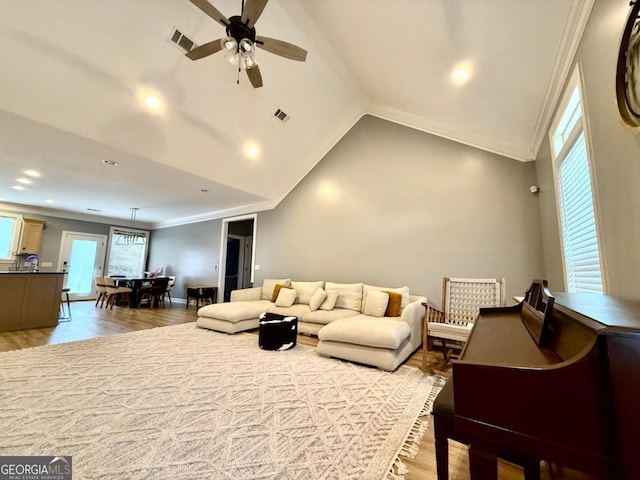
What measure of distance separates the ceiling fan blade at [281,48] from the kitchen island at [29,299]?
17.2 ft

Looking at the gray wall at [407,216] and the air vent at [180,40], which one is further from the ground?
the air vent at [180,40]

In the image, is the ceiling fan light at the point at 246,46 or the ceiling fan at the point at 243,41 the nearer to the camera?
the ceiling fan at the point at 243,41

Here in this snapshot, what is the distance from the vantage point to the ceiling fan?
6.82 ft

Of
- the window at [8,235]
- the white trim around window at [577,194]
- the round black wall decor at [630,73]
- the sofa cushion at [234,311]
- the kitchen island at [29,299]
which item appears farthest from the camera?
the window at [8,235]

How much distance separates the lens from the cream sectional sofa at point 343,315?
2770mm

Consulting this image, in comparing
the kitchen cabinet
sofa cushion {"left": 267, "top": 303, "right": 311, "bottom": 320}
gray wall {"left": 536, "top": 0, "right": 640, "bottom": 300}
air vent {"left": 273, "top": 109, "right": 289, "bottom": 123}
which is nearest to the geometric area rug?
sofa cushion {"left": 267, "top": 303, "right": 311, "bottom": 320}

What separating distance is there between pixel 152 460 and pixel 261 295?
3.74 metres

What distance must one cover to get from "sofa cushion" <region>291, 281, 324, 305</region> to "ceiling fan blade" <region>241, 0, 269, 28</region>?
3.68 meters

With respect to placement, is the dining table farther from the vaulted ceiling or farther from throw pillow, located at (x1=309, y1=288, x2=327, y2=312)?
throw pillow, located at (x1=309, y1=288, x2=327, y2=312)

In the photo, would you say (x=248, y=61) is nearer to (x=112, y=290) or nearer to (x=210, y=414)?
(x=210, y=414)

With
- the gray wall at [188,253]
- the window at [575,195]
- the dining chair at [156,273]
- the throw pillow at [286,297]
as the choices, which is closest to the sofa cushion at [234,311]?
the throw pillow at [286,297]

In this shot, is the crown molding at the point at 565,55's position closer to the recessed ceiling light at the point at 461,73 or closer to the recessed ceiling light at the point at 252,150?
the recessed ceiling light at the point at 461,73

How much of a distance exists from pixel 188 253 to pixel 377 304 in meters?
6.21

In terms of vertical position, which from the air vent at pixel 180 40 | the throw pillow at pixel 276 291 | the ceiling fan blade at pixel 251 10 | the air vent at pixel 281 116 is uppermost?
the air vent at pixel 281 116
